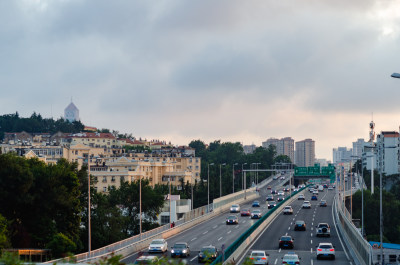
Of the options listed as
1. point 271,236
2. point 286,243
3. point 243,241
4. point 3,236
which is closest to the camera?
point 3,236

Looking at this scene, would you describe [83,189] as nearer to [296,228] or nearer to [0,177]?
[0,177]

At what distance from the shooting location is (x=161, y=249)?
5128cm

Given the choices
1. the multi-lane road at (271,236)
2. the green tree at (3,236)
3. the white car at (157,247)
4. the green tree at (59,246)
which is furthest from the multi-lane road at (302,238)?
the green tree at (3,236)

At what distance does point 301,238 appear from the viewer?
6238 cm

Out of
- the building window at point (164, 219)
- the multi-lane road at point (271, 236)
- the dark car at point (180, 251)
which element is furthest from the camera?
the building window at point (164, 219)

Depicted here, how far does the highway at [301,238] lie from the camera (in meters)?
48.9

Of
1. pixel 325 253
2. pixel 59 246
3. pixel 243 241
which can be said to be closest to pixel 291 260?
pixel 325 253

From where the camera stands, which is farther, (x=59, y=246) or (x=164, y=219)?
(x=164, y=219)

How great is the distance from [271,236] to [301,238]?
3415 mm

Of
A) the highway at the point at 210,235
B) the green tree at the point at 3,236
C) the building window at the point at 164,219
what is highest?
the green tree at the point at 3,236

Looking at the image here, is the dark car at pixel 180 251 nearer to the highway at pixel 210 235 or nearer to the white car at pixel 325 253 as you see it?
the highway at pixel 210 235

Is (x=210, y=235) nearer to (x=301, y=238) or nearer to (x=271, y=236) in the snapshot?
(x=271, y=236)

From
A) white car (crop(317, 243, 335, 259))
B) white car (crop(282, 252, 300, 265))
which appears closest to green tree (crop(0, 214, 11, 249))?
white car (crop(282, 252, 300, 265))

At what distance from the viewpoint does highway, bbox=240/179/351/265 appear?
1925 inches
